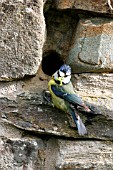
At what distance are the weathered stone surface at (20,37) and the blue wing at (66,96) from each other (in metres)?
0.09

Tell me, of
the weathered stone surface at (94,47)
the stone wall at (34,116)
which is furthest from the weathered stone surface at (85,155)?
the weathered stone surface at (94,47)

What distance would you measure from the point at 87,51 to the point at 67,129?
25 cm

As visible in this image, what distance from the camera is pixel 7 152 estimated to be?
1454 mm

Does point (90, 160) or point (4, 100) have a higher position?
point (4, 100)

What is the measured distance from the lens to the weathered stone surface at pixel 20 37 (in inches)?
57.8

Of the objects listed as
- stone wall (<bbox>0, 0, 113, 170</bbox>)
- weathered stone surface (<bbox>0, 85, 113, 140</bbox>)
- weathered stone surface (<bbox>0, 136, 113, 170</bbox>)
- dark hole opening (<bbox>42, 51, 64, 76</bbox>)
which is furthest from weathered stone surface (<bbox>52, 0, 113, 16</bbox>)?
weathered stone surface (<bbox>0, 136, 113, 170</bbox>)

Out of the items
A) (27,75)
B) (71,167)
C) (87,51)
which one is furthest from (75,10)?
(71,167)

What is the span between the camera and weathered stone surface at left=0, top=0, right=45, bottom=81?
147 cm

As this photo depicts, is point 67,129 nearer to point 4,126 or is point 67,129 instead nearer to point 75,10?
point 4,126

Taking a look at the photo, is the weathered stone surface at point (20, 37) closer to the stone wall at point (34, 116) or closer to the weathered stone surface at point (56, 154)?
the stone wall at point (34, 116)

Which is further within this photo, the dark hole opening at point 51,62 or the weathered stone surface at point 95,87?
the dark hole opening at point 51,62

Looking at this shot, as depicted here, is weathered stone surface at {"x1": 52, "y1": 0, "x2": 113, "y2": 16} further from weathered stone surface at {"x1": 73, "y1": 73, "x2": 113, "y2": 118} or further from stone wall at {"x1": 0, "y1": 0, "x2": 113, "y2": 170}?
weathered stone surface at {"x1": 73, "y1": 73, "x2": 113, "y2": 118}

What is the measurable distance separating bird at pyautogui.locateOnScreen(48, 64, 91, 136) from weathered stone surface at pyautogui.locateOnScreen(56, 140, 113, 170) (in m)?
0.05

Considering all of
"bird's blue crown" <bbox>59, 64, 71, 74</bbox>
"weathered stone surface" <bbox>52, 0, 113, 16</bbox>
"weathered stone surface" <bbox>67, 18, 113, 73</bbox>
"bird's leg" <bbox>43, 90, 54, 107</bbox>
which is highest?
"weathered stone surface" <bbox>52, 0, 113, 16</bbox>
